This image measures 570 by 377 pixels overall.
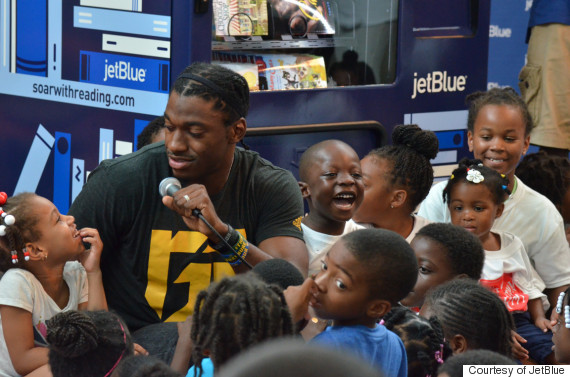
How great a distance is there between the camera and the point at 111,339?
2.40 metres

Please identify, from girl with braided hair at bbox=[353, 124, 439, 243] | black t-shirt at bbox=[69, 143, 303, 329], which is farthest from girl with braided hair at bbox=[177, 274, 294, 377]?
girl with braided hair at bbox=[353, 124, 439, 243]

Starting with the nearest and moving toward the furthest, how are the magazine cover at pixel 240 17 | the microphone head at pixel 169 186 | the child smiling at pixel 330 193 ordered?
1. the microphone head at pixel 169 186
2. the child smiling at pixel 330 193
3. the magazine cover at pixel 240 17

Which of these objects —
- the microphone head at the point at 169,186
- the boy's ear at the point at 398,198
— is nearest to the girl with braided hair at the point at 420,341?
the microphone head at the point at 169,186

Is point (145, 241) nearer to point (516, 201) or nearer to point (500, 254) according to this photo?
point (500, 254)

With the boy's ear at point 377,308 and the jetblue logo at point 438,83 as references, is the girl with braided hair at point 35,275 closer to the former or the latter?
the boy's ear at point 377,308

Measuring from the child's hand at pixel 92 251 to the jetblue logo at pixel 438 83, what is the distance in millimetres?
2705

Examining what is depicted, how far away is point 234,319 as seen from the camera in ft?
6.48

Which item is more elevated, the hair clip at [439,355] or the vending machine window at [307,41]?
the vending machine window at [307,41]

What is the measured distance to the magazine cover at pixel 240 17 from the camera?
177 inches

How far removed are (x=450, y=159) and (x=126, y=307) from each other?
2.82 m

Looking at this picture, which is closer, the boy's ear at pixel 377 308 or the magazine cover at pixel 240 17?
the boy's ear at pixel 377 308

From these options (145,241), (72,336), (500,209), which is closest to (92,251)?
(145,241)

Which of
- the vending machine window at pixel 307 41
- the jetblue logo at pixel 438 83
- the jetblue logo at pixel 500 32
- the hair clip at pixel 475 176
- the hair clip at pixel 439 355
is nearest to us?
the hair clip at pixel 439 355

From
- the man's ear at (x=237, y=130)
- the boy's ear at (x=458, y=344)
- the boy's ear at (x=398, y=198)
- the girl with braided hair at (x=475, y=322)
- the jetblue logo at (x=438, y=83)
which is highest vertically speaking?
the jetblue logo at (x=438, y=83)
